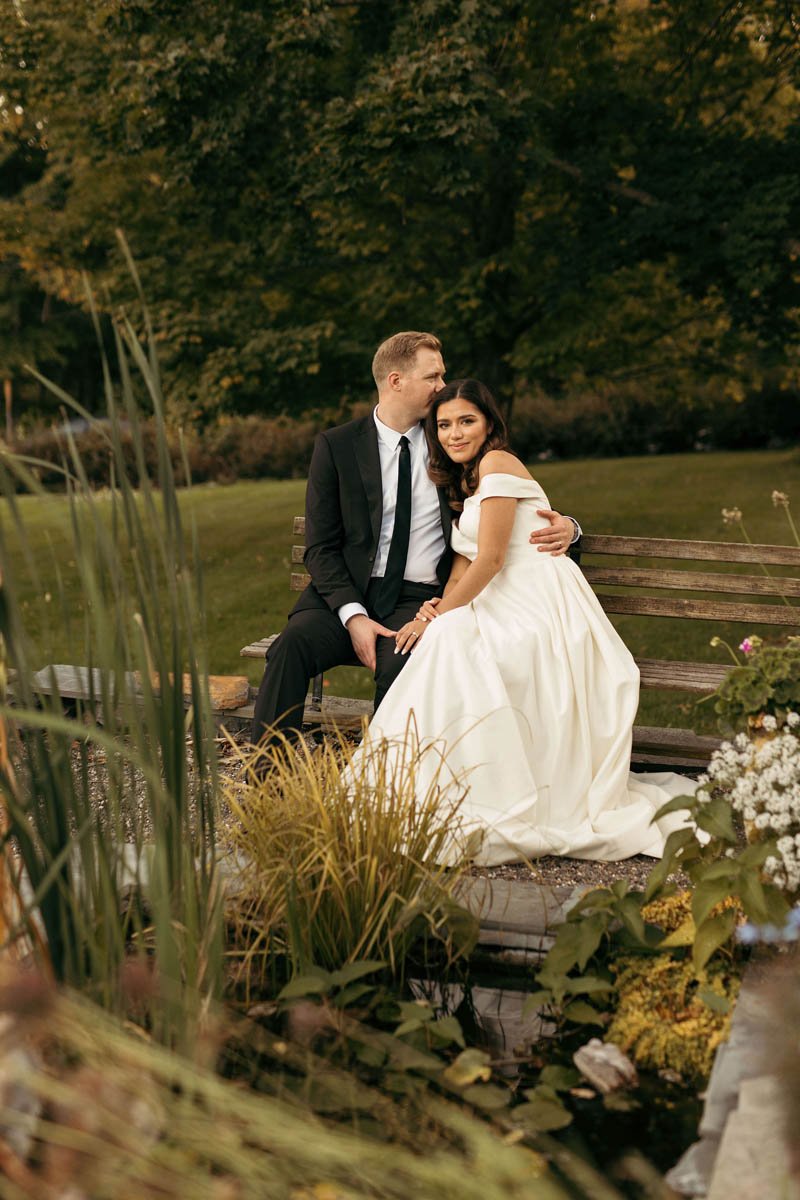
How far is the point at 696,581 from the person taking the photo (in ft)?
14.7

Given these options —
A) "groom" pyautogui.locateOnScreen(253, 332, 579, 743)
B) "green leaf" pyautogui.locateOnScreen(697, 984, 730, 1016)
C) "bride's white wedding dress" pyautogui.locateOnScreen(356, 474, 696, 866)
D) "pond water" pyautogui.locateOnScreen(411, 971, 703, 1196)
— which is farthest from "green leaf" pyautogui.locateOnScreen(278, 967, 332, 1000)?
"groom" pyautogui.locateOnScreen(253, 332, 579, 743)

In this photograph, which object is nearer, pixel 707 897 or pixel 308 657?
pixel 707 897

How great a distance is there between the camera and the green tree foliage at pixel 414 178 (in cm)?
736

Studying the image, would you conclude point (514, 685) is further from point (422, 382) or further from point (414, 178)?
point (414, 178)

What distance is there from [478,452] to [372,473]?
43 cm

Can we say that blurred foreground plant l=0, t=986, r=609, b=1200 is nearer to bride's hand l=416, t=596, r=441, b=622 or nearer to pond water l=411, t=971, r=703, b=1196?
pond water l=411, t=971, r=703, b=1196

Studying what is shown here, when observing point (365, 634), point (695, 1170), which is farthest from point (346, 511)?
point (695, 1170)

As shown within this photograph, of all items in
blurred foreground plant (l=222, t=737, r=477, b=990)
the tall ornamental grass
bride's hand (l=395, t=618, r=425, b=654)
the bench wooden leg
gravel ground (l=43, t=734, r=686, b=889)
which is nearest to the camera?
the tall ornamental grass

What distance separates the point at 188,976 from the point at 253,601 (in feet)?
22.8

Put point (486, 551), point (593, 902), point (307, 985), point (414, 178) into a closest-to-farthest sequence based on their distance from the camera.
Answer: point (307, 985), point (593, 902), point (486, 551), point (414, 178)

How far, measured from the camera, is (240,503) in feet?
47.4

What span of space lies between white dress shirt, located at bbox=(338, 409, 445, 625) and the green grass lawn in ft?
3.03

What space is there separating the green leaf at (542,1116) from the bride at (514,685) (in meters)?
1.24

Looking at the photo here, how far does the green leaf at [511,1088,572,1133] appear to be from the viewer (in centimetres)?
224
